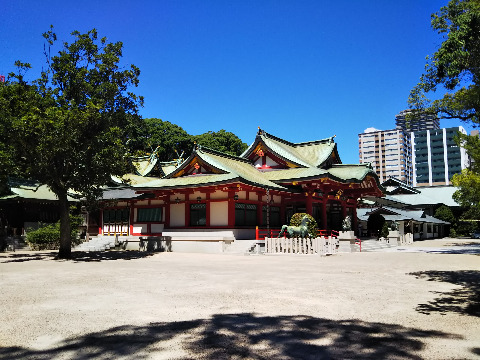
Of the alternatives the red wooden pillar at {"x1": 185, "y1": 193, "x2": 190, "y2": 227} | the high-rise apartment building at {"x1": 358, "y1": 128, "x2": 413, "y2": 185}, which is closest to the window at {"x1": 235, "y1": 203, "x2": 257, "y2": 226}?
the red wooden pillar at {"x1": 185, "y1": 193, "x2": 190, "y2": 227}

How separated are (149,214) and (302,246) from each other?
14.8m

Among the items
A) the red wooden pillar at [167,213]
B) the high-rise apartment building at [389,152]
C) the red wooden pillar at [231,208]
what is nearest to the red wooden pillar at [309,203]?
the red wooden pillar at [231,208]

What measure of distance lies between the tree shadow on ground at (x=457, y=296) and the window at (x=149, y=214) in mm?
22137

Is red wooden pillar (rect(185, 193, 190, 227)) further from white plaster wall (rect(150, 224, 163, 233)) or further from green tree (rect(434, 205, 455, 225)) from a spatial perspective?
green tree (rect(434, 205, 455, 225))

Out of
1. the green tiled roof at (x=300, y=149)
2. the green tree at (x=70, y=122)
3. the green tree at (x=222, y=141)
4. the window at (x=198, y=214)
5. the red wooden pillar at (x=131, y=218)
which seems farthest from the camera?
the green tree at (x=222, y=141)

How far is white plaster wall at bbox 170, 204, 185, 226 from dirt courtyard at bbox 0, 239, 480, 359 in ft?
55.0

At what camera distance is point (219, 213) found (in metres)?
27.4

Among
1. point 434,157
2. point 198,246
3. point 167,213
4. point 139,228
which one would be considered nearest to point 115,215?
point 139,228

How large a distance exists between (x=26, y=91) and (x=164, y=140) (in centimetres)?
4429

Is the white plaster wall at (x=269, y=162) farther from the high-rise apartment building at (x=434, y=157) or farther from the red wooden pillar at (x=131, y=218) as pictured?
the high-rise apartment building at (x=434, y=157)

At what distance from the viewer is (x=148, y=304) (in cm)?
840

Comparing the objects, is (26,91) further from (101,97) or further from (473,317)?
(473,317)

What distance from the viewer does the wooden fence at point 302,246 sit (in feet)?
73.3

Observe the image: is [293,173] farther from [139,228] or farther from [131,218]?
[131,218]
